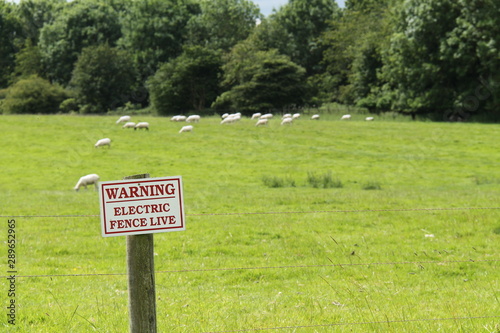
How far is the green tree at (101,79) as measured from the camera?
90.4 meters

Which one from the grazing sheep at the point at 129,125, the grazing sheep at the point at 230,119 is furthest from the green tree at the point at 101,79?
the grazing sheep at the point at 129,125

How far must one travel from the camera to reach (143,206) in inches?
185

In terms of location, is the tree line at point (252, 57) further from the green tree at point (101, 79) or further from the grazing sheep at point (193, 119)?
the grazing sheep at point (193, 119)

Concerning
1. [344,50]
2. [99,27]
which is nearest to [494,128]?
[344,50]

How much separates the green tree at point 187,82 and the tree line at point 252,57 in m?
0.18

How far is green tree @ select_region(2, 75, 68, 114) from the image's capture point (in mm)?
83500

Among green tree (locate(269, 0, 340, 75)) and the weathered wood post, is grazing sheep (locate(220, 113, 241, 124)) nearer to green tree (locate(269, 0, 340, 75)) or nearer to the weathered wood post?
green tree (locate(269, 0, 340, 75))

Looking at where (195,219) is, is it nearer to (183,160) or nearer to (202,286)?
(202,286)

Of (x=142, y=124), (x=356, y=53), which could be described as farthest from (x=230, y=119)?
(x=356, y=53)

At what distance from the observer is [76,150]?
40219 millimetres

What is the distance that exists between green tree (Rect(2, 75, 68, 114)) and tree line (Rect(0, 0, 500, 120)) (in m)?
0.19

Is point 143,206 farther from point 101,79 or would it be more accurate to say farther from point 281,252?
Result: point 101,79

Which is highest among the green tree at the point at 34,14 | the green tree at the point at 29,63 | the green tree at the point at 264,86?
the green tree at the point at 34,14

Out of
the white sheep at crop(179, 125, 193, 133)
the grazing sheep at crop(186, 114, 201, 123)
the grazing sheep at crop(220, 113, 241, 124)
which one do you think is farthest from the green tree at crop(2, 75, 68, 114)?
the white sheep at crop(179, 125, 193, 133)
